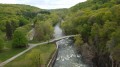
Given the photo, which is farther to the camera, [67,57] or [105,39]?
[67,57]

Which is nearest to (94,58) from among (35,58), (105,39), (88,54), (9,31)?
(88,54)

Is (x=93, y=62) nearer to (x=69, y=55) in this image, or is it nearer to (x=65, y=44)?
(x=69, y=55)

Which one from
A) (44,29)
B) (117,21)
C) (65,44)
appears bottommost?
(65,44)

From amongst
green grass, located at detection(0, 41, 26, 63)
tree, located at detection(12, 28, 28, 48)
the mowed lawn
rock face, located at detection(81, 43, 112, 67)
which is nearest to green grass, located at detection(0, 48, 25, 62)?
green grass, located at detection(0, 41, 26, 63)

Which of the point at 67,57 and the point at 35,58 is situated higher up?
the point at 35,58

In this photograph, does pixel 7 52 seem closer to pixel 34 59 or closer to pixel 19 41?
pixel 19 41

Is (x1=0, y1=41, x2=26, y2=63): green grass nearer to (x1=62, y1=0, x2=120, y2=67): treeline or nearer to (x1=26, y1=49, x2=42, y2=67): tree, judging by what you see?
(x1=26, y1=49, x2=42, y2=67): tree

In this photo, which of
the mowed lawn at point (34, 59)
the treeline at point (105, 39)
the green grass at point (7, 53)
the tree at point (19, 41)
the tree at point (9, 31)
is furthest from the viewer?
the tree at point (9, 31)

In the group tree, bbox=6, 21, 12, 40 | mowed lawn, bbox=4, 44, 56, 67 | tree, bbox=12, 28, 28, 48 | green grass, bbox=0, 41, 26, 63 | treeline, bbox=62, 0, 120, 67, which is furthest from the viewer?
tree, bbox=6, 21, 12, 40

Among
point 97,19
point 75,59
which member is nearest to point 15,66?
point 75,59

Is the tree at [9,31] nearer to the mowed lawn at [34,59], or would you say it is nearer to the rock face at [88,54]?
the mowed lawn at [34,59]

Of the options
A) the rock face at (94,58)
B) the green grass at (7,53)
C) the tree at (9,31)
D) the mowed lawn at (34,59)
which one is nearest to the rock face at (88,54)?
the rock face at (94,58)
